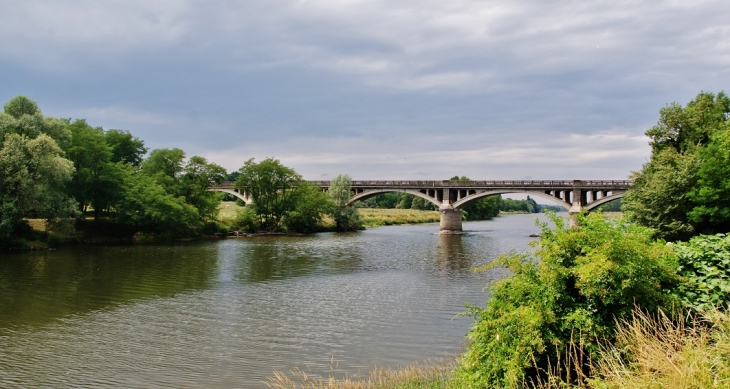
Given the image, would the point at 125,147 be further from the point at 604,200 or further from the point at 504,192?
the point at 604,200

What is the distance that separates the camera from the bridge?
2830 inches

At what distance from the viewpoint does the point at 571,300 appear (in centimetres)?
972

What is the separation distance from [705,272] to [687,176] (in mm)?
28283

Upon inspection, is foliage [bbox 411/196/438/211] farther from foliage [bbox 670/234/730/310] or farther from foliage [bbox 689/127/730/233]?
foliage [bbox 670/234/730/310]

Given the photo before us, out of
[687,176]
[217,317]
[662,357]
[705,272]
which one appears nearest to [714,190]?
[687,176]

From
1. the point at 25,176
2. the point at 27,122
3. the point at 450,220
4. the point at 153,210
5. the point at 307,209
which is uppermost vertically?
the point at 27,122

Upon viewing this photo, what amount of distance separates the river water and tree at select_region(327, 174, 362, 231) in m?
42.0

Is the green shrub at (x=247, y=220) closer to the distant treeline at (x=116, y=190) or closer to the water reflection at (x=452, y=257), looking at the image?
the distant treeline at (x=116, y=190)

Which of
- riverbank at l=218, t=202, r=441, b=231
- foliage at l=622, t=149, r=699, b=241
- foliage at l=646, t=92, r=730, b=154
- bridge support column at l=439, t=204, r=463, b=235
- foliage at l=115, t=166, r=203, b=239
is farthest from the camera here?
riverbank at l=218, t=202, r=441, b=231

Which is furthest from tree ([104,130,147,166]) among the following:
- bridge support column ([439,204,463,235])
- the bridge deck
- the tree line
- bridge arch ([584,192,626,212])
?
the tree line

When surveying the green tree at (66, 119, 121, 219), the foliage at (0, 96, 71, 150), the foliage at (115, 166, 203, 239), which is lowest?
the foliage at (115, 166, 203, 239)

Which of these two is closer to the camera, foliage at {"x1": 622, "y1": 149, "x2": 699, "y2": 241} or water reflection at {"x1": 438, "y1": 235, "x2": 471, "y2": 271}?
foliage at {"x1": 622, "y1": 149, "x2": 699, "y2": 241}

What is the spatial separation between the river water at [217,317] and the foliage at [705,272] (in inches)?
342

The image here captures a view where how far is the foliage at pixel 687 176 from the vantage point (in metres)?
31.2
